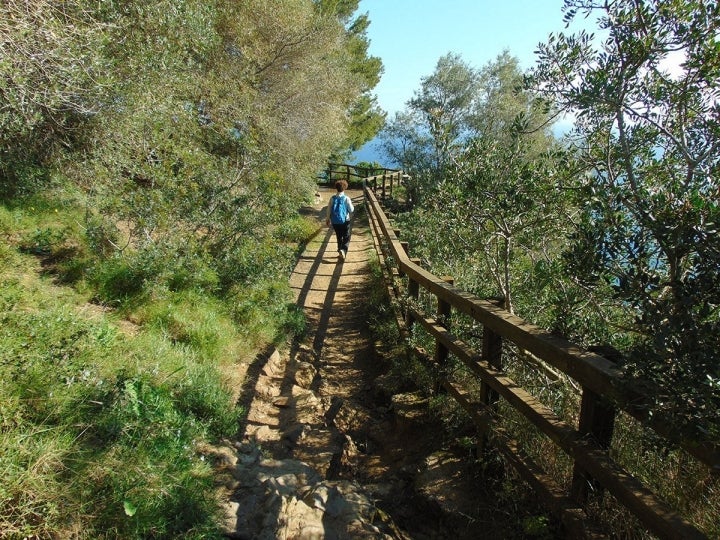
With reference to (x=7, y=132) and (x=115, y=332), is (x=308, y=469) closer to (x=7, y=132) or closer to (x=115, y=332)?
(x=115, y=332)

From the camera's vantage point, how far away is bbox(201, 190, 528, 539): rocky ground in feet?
9.61

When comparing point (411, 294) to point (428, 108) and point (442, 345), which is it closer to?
point (442, 345)

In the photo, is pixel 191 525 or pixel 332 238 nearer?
pixel 191 525

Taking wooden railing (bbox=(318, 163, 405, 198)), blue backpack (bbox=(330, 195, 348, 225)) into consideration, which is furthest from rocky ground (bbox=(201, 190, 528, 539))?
wooden railing (bbox=(318, 163, 405, 198))

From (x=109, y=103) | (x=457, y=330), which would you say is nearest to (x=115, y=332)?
(x=457, y=330)

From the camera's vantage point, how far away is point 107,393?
315 centimetres

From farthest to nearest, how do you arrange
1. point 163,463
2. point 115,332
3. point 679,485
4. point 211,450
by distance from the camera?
point 115,332 → point 211,450 → point 163,463 → point 679,485

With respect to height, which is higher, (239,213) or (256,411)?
(239,213)

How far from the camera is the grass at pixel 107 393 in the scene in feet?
7.86

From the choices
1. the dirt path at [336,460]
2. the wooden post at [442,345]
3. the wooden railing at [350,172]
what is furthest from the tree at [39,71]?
the wooden railing at [350,172]

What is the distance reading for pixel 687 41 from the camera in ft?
9.12

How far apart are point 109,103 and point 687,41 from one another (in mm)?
6548

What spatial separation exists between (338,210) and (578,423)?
7609mm

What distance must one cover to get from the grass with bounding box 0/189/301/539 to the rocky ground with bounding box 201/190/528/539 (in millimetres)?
275
